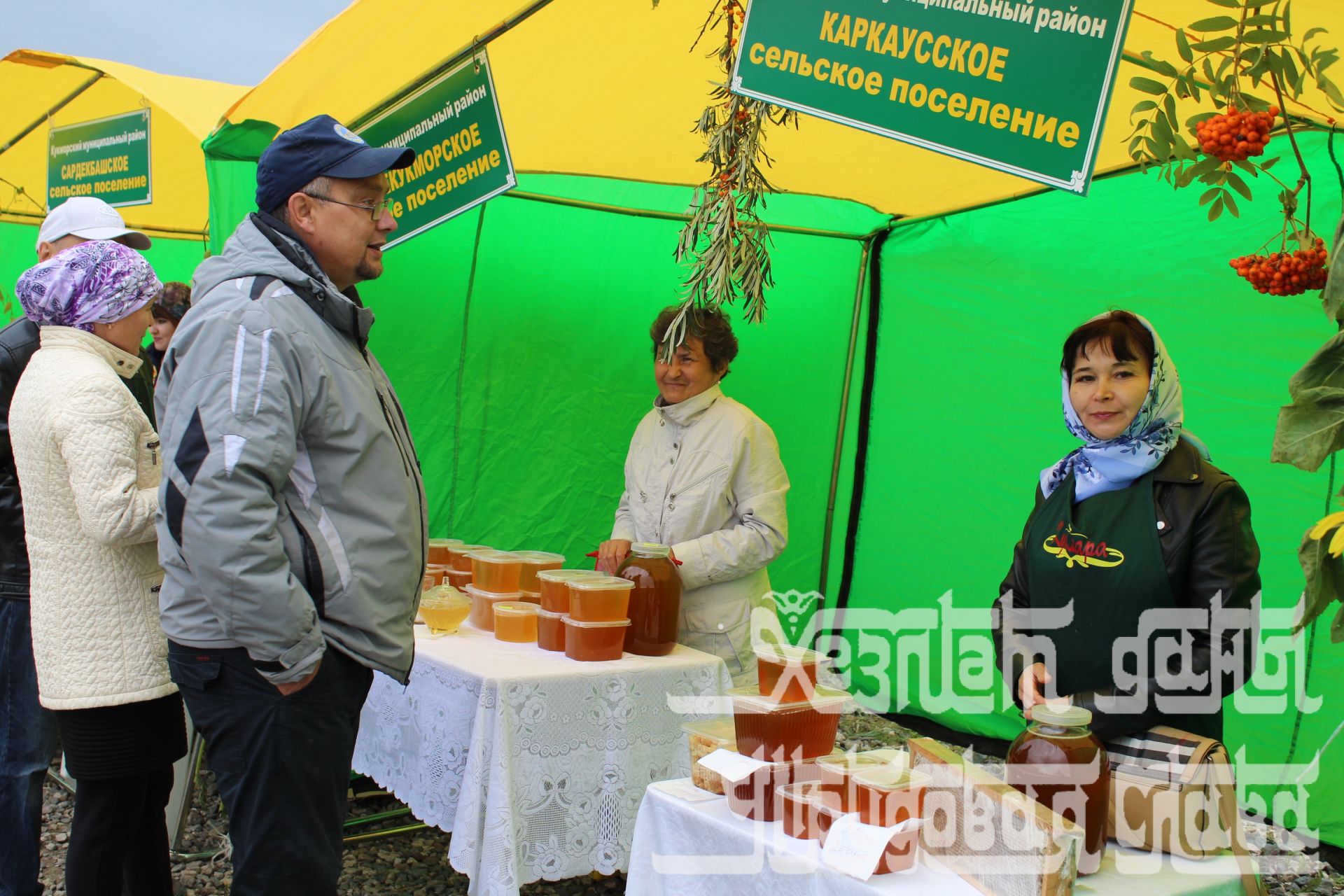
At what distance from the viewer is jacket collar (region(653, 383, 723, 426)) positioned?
142 inches

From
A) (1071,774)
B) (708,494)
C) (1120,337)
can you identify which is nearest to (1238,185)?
(1120,337)

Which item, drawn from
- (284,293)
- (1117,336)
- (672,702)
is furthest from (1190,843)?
(284,293)

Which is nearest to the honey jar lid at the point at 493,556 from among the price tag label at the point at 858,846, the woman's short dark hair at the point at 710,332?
the woman's short dark hair at the point at 710,332

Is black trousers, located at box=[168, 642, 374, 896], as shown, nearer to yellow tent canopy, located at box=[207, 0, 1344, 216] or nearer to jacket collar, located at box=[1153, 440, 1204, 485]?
jacket collar, located at box=[1153, 440, 1204, 485]

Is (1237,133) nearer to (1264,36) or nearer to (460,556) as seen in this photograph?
(1264,36)

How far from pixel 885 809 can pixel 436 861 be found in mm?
2463

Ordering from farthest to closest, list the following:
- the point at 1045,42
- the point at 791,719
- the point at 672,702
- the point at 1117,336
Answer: the point at 672,702
the point at 1045,42
the point at 1117,336
the point at 791,719

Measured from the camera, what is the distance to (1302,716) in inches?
150

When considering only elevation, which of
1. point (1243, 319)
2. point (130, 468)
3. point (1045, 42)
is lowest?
point (130, 468)

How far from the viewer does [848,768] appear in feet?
5.55

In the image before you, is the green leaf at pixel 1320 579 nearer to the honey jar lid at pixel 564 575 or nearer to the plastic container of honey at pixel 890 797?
the plastic container of honey at pixel 890 797

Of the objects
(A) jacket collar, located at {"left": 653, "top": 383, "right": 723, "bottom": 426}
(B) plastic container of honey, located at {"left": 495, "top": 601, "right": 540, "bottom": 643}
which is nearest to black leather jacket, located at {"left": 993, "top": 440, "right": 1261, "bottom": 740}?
(B) plastic container of honey, located at {"left": 495, "top": 601, "right": 540, "bottom": 643}

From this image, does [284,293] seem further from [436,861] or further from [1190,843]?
[436,861]

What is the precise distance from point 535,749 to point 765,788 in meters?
1.13
